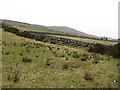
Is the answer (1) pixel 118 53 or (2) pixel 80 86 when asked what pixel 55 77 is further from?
(1) pixel 118 53

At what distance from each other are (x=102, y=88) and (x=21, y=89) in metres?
3.96

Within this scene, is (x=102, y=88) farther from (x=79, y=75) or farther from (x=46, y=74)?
(x=46, y=74)

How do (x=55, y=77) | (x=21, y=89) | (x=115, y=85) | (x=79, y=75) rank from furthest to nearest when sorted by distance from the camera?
(x=79, y=75)
(x=55, y=77)
(x=115, y=85)
(x=21, y=89)

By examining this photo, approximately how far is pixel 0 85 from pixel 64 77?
11.9ft

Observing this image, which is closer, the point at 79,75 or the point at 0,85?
the point at 0,85

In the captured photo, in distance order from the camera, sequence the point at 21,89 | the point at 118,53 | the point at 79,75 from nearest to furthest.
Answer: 1. the point at 21,89
2. the point at 79,75
3. the point at 118,53

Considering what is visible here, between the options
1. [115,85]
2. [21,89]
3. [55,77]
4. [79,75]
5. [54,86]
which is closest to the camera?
[21,89]

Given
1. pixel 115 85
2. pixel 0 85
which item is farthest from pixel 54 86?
pixel 115 85

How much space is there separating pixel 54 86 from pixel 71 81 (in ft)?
4.07

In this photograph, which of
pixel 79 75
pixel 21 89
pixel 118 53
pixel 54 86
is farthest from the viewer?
pixel 118 53

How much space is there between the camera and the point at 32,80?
7656 millimetres

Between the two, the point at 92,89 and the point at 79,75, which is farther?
the point at 79,75

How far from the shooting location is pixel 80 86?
719 cm

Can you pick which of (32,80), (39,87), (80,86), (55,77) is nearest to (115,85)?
(80,86)
